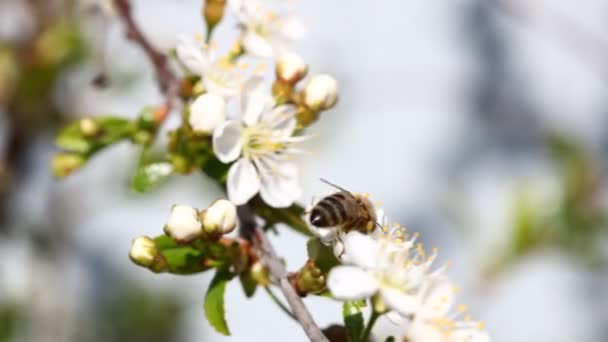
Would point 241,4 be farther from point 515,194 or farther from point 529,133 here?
point 529,133

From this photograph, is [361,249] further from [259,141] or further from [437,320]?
[259,141]

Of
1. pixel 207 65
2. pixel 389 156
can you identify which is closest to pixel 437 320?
pixel 207 65

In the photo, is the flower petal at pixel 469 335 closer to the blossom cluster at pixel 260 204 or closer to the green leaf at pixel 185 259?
the blossom cluster at pixel 260 204

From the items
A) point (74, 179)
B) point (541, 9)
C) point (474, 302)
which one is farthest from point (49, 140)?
point (541, 9)

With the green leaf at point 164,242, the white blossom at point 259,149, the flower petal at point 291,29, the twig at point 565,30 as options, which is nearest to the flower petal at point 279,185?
the white blossom at point 259,149

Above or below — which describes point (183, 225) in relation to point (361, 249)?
below

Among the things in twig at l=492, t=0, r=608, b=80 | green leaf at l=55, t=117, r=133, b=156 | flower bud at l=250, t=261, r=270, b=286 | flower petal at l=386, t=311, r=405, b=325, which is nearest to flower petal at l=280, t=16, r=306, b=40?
green leaf at l=55, t=117, r=133, b=156
